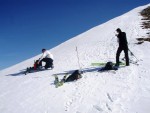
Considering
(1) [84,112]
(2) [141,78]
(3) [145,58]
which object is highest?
(3) [145,58]

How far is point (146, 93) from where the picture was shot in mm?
8828

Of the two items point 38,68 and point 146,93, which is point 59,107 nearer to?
point 146,93

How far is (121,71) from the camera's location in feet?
40.5

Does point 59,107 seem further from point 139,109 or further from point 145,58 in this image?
point 145,58

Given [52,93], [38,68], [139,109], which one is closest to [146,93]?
[139,109]

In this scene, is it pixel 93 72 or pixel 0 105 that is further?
pixel 93 72

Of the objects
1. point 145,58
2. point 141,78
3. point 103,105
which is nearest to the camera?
point 103,105

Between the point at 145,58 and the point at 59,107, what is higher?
the point at 145,58

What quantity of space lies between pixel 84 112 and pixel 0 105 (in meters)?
4.02

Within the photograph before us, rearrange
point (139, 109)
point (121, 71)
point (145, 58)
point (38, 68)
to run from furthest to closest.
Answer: point (38, 68) < point (145, 58) < point (121, 71) < point (139, 109)

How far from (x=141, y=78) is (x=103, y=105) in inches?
137

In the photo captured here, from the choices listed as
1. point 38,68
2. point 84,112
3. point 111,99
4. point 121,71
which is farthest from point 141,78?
point 38,68

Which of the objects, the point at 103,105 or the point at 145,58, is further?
the point at 145,58

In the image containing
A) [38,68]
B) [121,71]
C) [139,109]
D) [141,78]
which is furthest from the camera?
[38,68]
